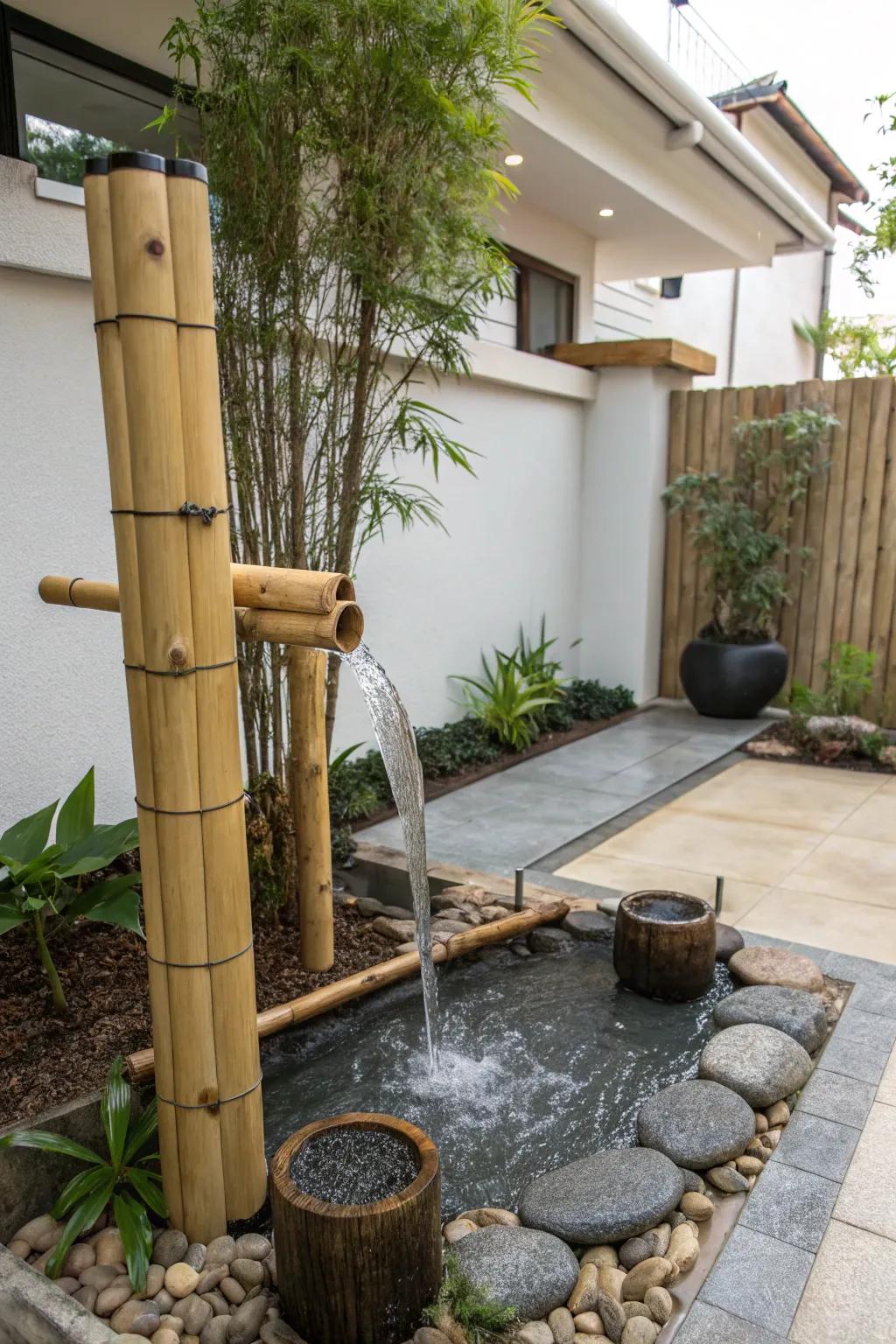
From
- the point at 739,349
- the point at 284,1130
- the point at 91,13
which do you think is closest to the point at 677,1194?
the point at 284,1130

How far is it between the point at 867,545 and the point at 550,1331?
19.2 feet

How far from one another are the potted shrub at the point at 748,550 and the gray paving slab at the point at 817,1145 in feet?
→ 14.9

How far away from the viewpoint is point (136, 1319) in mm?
1758

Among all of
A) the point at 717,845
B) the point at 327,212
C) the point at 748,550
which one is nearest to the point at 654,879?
the point at 717,845

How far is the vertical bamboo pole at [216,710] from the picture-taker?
1731 millimetres

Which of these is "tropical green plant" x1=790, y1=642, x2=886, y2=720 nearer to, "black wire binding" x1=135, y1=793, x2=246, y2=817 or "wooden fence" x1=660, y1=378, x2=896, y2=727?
"wooden fence" x1=660, y1=378, x2=896, y2=727

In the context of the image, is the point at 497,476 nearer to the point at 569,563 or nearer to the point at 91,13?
the point at 569,563

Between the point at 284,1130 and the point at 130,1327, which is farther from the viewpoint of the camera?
the point at 284,1130

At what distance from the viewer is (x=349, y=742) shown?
5.12 metres

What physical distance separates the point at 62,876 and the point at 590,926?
5.80ft

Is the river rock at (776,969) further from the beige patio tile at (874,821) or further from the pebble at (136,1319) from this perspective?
the pebble at (136,1319)

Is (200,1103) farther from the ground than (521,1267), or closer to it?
farther from the ground

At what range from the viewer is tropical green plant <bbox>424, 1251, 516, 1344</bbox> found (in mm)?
1715

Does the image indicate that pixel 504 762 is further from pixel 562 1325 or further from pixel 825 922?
pixel 562 1325
